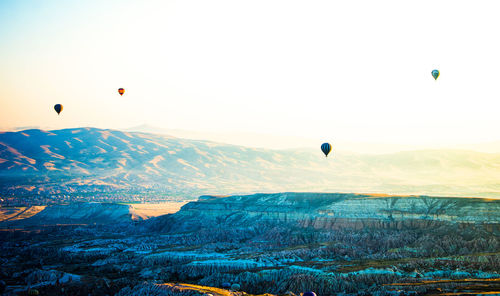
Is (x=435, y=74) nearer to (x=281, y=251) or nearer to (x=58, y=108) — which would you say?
(x=281, y=251)

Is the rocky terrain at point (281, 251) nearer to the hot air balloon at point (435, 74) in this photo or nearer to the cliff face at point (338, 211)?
the cliff face at point (338, 211)

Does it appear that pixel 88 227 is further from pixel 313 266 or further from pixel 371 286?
pixel 371 286

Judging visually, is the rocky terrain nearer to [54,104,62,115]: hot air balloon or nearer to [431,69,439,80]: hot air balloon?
[431,69,439,80]: hot air balloon

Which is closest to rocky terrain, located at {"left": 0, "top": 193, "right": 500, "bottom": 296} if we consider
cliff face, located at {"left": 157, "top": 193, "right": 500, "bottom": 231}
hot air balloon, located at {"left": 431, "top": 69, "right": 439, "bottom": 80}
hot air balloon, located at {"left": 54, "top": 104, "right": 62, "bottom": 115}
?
cliff face, located at {"left": 157, "top": 193, "right": 500, "bottom": 231}

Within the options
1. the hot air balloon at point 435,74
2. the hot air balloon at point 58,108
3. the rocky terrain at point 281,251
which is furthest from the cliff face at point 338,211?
the hot air balloon at point 58,108

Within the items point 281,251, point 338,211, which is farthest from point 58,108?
point 338,211
